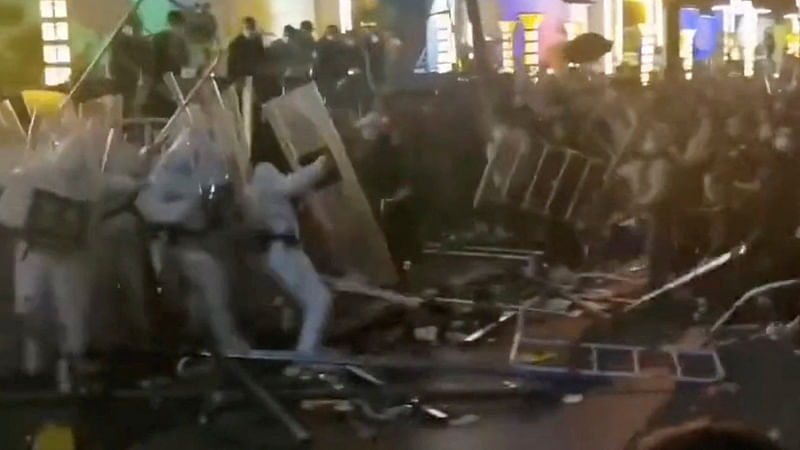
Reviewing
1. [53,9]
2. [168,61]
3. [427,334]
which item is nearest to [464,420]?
[427,334]

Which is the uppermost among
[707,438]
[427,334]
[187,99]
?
[187,99]

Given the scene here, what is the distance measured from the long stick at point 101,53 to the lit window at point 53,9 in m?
0.05

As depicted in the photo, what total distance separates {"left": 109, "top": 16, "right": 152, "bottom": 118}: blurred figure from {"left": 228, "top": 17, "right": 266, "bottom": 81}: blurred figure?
0.08 metres

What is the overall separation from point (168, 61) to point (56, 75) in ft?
0.37

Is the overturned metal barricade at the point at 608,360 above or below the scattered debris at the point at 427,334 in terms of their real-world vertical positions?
below

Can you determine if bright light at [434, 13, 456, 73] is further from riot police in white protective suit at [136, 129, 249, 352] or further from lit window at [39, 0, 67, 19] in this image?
lit window at [39, 0, 67, 19]

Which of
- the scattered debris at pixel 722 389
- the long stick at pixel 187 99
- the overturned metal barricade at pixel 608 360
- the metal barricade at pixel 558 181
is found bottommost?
the scattered debris at pixel 722 389

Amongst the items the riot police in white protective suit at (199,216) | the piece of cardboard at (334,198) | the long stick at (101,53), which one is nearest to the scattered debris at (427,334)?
the piece of cardboard at (334,198)

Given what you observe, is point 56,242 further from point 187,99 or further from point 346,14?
point 346,14

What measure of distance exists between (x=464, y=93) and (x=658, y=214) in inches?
8.6

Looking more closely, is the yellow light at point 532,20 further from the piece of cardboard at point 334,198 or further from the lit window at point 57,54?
the lit window at point 57,54

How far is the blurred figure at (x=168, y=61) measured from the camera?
3.56 feet

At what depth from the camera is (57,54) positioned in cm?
110

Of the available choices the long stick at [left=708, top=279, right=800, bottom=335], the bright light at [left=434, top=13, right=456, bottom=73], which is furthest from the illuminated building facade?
the long stick at [left=708, top=279, right=800, bottom=335]
